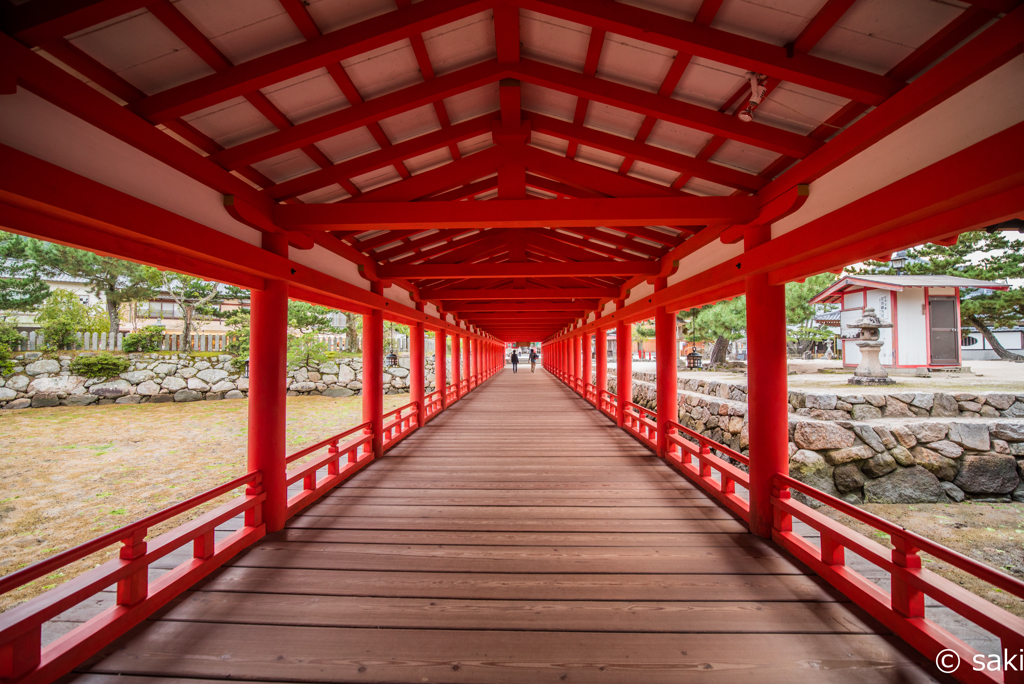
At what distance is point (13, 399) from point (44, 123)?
1334 cm

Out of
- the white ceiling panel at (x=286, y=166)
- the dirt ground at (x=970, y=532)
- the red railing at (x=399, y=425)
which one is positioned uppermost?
the white ceiling panel at (x=286, y=166)

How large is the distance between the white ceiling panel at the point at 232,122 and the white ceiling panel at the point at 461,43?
46.9 inches

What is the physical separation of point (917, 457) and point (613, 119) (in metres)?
7.66

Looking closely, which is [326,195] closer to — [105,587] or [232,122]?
[232,122]

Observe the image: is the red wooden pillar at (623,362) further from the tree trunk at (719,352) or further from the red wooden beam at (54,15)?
the tree trunk at (719,352)

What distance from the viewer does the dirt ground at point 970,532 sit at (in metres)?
4.56

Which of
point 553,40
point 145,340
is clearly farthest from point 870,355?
point 145,340

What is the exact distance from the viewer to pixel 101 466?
6871 mm

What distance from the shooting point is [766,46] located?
6.55 ft

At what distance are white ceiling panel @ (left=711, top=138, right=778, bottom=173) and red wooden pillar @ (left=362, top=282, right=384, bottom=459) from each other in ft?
14.8

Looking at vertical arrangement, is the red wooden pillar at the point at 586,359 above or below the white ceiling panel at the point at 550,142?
below

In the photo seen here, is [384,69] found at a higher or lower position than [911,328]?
higher

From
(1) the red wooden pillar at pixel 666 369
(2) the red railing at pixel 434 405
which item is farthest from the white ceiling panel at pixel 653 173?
(2) the red railing at pixel 434 405

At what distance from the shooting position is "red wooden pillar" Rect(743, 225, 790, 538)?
322cm
